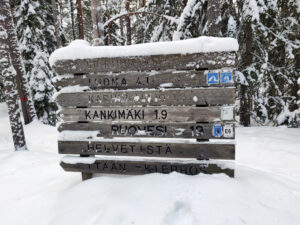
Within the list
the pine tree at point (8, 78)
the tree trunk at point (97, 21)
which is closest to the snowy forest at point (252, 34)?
the tree trunk at point (97, 21)

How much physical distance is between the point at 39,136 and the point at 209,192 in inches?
337

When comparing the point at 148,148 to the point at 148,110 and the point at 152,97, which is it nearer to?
the point at 148,110

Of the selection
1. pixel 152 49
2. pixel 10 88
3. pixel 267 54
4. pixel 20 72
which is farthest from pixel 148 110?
pixel 20 72

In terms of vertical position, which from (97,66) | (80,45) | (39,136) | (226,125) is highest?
Answer: (80,45)

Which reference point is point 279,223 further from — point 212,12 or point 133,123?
point 212,12

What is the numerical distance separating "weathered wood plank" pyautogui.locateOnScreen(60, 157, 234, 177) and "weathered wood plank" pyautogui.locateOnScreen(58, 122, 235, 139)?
1.37ft

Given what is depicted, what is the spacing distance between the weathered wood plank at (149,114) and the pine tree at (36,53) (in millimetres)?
11382

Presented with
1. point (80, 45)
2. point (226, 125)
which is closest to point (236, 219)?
point (226, 125)

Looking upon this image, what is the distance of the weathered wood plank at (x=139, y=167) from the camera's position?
315 cm

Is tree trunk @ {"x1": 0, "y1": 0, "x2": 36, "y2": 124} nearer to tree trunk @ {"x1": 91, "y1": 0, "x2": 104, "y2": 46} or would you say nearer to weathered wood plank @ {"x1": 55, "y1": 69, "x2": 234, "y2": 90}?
tree trunk @ {"x1": 91, "y1": 0, "x2": 104, "y2": 46}

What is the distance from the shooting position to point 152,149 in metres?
3.29

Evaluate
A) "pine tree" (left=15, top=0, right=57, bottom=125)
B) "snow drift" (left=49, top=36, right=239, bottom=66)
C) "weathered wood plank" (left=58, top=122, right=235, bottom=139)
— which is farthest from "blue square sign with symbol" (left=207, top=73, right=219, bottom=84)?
"pine tree" (left=15, top=0, right=57, bottom=125)

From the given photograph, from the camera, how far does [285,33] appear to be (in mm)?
9500

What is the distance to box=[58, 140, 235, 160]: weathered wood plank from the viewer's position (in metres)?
3.10
